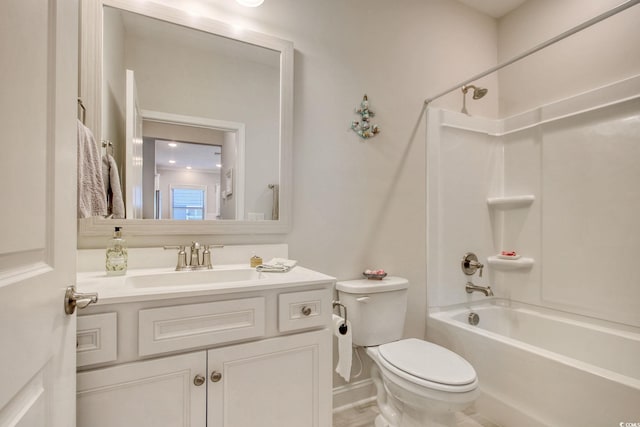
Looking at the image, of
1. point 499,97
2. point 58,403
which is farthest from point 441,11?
point 58,403

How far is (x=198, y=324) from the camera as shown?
0.94 meters

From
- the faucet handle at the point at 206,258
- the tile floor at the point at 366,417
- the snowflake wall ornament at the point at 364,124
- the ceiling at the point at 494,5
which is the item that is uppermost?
the ceiling at the point at 494,5

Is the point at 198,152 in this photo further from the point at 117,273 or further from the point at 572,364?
the point at 572,364

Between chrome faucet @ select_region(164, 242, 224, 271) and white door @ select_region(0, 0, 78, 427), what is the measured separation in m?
0.61

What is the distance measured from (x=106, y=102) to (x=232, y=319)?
1.05 metres

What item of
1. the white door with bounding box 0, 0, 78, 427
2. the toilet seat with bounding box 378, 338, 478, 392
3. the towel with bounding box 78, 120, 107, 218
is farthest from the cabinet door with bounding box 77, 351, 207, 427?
the toilet seat with bounding box 378, 338, 478, 392

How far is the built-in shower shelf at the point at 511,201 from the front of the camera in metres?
2.12

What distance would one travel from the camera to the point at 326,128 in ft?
5.70

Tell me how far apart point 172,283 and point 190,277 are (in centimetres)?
7

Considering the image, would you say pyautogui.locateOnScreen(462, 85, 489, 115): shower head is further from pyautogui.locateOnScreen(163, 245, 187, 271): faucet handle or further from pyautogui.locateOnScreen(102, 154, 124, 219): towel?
pyautogui.locateOnScreen(102, 154, 124, 219): towel

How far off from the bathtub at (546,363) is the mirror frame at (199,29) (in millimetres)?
1295

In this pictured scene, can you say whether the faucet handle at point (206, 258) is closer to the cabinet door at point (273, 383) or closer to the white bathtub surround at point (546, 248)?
the cabinet door at point (273, 383)

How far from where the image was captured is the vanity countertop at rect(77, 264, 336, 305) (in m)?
0.87

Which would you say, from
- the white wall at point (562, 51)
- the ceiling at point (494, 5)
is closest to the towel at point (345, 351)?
the white wall at point (562, 51)
